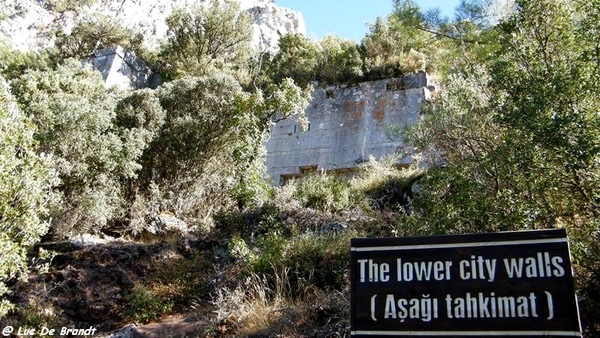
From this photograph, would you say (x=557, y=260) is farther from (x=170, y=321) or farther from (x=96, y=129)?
(x=96, y=129)

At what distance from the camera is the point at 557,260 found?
7.28 ft

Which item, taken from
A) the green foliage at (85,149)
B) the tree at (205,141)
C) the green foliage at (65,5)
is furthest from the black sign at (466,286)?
the green foliage at (65,5)

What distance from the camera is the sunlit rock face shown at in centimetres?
1723

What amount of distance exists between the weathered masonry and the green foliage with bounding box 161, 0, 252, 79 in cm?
366

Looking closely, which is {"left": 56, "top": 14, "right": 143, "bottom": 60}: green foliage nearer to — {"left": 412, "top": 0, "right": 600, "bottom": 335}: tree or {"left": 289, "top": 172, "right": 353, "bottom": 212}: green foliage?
{"left": 289, "top": 172, "right": 353, "bottom": 212}: green foliage

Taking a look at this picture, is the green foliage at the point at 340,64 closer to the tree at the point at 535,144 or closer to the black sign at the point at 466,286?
the tree at the point at 535,144

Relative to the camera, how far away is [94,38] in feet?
55.1

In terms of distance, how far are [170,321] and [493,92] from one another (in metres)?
4.63

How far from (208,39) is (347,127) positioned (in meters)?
6.20

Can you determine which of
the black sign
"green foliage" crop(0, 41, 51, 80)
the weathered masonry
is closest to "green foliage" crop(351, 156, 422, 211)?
the weathered masonry

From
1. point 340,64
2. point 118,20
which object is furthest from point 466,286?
point 118,20

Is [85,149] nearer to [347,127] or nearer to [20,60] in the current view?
[347,127]

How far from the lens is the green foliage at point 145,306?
6.40m

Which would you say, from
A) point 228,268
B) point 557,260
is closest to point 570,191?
point 557,260
